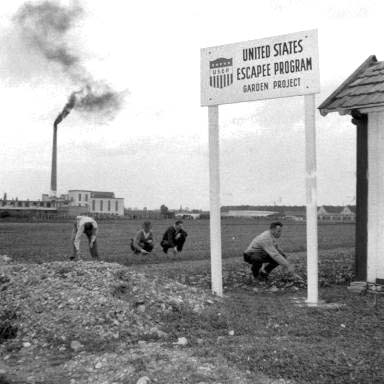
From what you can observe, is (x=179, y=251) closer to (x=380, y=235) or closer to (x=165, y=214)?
(x=380, y=235)

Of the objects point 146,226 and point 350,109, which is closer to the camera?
point 350,109

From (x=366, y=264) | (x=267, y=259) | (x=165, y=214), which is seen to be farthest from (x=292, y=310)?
(x=165, y=214)

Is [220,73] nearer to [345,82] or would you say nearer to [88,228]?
[345,82]

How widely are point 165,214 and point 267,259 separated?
66641 mm

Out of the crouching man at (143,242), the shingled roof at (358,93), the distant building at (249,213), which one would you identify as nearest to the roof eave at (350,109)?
the shingled roof at (358,93)

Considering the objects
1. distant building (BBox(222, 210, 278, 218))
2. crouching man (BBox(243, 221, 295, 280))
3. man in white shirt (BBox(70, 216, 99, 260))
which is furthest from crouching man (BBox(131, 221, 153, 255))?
distant building (BBox(222, 210, 278, 218))

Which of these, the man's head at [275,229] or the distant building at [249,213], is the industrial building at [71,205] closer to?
the distant building at [249,213]

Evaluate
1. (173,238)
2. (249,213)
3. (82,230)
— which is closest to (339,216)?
(249,213)

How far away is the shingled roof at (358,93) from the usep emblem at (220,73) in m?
2.06

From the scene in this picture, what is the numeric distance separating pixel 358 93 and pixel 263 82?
2.21m

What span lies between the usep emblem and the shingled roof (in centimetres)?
206

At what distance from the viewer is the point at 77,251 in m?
14.5

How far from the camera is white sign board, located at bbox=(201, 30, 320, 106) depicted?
8.30 m

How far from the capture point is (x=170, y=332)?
649 centimetres
